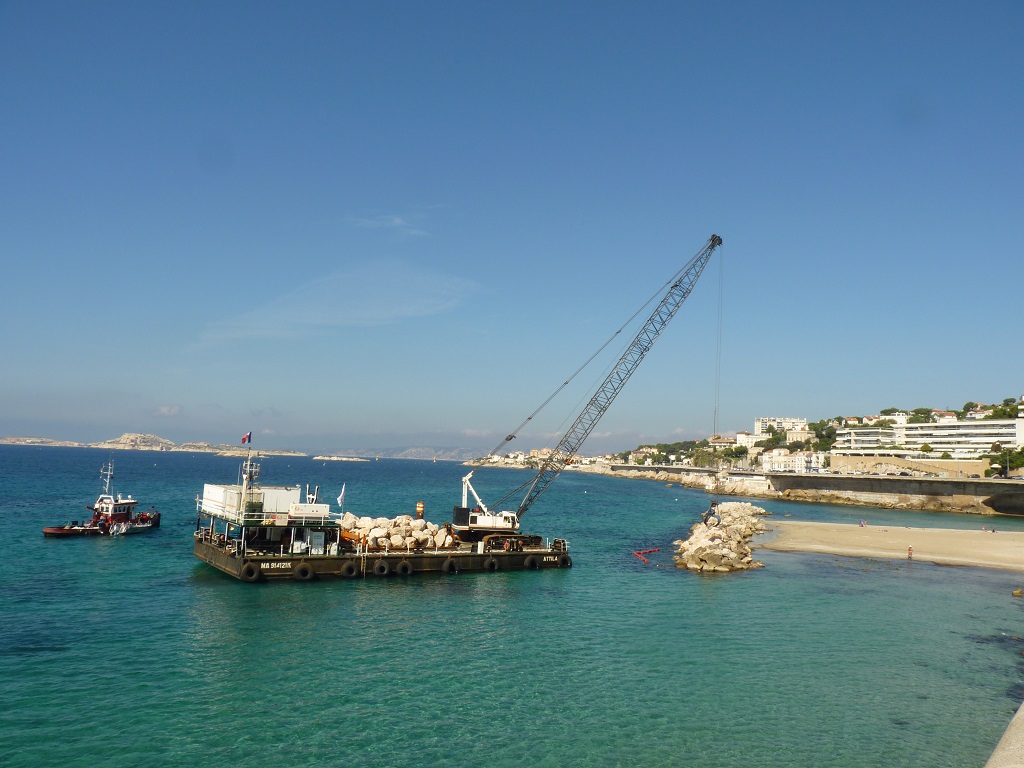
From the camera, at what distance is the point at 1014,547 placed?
74.4 metres

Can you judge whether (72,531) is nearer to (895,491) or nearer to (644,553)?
(644,553)

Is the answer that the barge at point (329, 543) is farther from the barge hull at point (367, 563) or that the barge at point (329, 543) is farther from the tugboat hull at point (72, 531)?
the tugboat hull at point (72, 531)

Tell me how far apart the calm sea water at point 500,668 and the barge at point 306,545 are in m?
1.75

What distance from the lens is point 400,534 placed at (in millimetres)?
53750

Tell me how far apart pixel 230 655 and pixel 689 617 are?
25392mm

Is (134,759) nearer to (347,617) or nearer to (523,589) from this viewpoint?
(347,617)

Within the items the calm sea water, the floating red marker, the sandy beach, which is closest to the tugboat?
the calm sea water

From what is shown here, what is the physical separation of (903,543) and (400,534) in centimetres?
5763

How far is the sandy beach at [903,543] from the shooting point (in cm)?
6656

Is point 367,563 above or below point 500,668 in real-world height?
above

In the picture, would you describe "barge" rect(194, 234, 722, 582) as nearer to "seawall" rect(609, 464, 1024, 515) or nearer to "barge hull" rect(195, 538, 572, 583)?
"barge hull" rect(195, 538, 572, 583)

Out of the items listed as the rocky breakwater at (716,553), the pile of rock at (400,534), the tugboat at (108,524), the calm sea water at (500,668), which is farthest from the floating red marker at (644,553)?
the tugboat at (108,524)

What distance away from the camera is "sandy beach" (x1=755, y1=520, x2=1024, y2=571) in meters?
66.6

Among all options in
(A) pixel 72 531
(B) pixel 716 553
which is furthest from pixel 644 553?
(A) pixel 72 531
